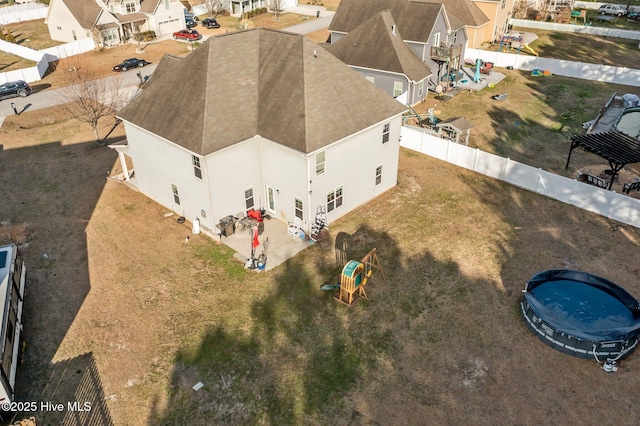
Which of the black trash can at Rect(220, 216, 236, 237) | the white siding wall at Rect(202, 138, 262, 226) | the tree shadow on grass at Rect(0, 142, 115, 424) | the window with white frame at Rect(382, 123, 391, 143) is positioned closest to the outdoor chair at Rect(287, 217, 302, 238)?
the white siding wall at Rect(202, 138, 262, 226)

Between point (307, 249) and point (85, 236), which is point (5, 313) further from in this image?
point (307, 249)

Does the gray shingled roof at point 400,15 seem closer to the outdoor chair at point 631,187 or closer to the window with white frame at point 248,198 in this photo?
the outdoor chair at point 631,187

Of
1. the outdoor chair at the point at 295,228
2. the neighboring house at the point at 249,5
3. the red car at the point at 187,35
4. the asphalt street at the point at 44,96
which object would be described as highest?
the neighboring house at the point at 249,5

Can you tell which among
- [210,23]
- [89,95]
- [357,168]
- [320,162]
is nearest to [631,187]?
[357,168]

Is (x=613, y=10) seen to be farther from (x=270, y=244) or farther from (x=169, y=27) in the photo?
(x=270, y=244)

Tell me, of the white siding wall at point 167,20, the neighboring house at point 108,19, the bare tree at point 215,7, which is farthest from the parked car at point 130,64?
the bare tree at point 215,7

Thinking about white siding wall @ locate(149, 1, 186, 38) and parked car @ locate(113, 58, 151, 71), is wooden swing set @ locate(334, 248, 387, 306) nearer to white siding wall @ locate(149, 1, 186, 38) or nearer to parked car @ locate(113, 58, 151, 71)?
parked car @ locate(113, 58, 151, 71)

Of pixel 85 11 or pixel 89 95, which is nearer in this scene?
pixel 89 95
